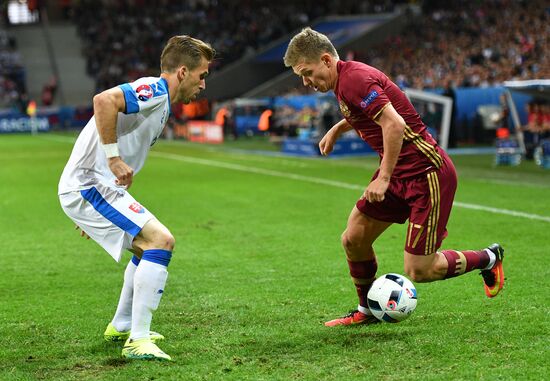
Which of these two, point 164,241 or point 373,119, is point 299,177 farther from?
point 164,241

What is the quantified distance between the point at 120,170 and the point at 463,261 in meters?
2.49

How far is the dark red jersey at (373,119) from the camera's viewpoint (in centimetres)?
603

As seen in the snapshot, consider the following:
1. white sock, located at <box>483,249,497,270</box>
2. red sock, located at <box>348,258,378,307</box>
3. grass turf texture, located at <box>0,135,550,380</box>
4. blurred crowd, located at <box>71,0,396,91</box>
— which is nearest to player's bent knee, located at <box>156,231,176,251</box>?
grass turf texture, located at <box>0,135,550,380</box>

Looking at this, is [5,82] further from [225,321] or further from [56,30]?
[225,321]

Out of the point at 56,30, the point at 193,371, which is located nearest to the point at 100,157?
the point at 193,371

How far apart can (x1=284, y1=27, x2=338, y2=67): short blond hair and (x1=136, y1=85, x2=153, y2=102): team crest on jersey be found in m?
1.00

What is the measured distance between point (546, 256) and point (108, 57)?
52658 mm

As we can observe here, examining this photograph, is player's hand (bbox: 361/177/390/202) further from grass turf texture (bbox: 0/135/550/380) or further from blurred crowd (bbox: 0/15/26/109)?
blurred crowd (bbox: 0/15/26/109)

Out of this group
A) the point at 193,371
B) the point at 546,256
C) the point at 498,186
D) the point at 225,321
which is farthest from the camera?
the point at 498,186

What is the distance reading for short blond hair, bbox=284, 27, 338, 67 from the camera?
614 cm

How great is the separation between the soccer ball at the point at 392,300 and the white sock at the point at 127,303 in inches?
66.7

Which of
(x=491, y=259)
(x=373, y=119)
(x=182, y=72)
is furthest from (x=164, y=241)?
(x=491, y=259)

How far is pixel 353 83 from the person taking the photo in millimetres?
6031

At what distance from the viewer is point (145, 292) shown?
233 inches
